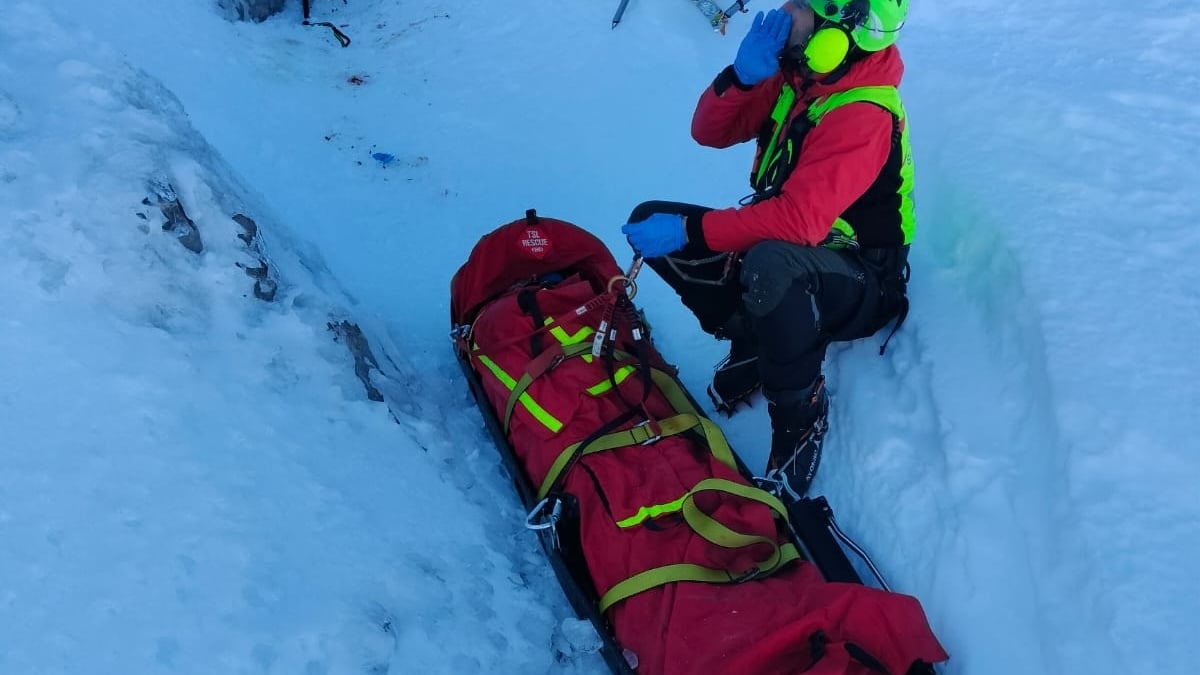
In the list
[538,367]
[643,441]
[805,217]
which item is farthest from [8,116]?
[805,217]

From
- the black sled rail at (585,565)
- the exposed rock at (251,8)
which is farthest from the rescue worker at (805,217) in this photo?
the exposed rock at (251,8)

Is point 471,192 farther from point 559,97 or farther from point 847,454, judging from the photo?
point 847,454

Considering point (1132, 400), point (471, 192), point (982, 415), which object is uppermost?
point (1132, 400)

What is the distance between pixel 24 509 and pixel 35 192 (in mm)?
1055

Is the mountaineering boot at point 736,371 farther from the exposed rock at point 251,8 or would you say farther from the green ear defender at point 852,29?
the exposed rock at point 251,8

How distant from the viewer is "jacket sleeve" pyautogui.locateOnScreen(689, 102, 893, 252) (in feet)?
7.61

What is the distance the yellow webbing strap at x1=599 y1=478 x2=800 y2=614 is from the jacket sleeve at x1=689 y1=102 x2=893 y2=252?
0.76m

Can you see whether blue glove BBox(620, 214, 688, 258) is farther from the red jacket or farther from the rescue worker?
the red jacket

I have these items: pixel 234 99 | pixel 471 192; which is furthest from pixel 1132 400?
pixel 234 99

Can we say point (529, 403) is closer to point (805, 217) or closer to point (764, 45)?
point (805, 217)

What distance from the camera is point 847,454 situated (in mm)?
2615

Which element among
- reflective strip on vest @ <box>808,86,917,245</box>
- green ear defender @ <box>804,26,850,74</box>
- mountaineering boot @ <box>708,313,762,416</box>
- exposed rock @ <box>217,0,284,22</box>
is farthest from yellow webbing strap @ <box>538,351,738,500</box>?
exposed rock @ <box>217,0,284,22</box>

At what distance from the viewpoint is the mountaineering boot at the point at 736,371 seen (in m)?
2.96

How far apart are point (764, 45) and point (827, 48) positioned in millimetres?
290
